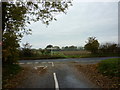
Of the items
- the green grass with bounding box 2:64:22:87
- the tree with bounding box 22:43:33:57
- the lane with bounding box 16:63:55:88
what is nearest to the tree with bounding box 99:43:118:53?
the tree with bounding box 22:43:33:57

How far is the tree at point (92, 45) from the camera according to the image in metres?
29.4

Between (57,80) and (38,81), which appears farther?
(57,80)

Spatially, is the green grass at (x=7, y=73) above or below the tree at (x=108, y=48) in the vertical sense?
below

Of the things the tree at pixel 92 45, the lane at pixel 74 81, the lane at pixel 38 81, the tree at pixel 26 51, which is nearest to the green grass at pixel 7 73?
the lane at pixel 38 81

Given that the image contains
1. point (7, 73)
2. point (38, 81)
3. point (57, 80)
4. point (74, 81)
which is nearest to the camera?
point (74, 81)

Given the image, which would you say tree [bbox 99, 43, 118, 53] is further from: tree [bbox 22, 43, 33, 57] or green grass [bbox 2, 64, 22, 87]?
green grass [bbox 2, 64, 22, 87]

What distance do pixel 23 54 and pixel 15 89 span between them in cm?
2057

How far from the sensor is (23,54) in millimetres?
27000

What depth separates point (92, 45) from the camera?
2936 centimetres

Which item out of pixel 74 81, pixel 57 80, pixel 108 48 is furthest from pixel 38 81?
pixel 108 48

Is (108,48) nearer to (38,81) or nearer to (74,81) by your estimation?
(74,81)

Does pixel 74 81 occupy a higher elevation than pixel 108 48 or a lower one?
lower

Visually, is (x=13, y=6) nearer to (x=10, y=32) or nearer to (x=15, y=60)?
(x=10, y=32)

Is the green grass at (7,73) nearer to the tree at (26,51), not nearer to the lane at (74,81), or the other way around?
the lane at (74,81)
